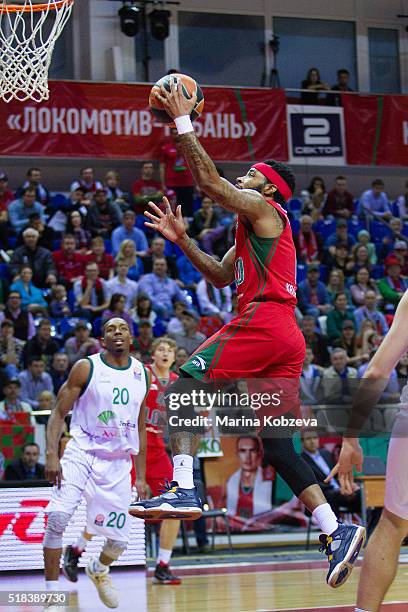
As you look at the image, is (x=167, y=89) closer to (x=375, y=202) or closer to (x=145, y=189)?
(x=145, y=189)

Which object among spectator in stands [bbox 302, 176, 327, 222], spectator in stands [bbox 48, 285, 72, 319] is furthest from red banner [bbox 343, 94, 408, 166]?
spectator in stands [bbox 48, 285, 72, 319]

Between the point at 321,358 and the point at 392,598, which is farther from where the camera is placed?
the point at 321,358

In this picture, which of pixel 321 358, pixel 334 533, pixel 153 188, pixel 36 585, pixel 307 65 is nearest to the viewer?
pixel 334 533

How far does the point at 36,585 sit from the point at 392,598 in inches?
115

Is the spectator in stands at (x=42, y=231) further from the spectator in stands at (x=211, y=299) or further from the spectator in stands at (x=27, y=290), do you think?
the spectator in stands at (x=211, y=299)

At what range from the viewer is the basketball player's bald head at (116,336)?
307 inches

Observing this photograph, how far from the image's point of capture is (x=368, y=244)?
56.4 feet

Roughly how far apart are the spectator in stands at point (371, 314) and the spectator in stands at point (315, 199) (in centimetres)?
262

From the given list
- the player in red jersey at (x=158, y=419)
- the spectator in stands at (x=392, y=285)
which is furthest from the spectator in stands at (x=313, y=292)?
the player in red jersey at (x=158, y=419)

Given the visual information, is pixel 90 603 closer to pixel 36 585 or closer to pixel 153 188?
pixel 36 585

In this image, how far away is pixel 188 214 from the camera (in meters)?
17.0

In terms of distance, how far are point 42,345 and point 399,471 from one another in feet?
29.0

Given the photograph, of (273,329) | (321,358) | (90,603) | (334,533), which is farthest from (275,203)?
(321,358)

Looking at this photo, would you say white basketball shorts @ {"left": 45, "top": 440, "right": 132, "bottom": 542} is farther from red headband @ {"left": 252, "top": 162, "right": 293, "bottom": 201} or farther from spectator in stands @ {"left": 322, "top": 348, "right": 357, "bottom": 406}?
spectator in stands @ {"left": 322, "top": 348, "right": 357, "bottom": 406}
